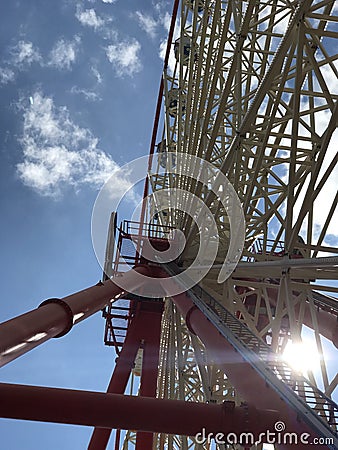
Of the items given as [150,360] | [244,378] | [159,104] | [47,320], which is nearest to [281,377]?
[244,378]

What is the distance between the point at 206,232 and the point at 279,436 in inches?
504

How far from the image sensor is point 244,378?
8.77 metres

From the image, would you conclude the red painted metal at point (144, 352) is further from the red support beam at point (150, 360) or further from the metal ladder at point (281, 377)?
the metal ladder at point (281, 377)

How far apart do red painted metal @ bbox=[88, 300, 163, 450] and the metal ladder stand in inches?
193

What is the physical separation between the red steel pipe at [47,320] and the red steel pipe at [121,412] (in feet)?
2.21

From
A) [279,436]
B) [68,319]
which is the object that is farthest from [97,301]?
[279,436]

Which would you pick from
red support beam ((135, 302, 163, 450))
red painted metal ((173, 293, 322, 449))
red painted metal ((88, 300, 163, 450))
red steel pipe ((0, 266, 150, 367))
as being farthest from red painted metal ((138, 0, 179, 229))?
red painted metal ((173, 293, 322, 449))

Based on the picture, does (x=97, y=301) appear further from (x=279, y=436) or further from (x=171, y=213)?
(x=171, y=213)

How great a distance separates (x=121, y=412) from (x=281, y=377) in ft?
8.99

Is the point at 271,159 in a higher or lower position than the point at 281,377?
higher

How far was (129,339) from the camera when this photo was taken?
18.4m

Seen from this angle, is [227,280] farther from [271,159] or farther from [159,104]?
[159,104]

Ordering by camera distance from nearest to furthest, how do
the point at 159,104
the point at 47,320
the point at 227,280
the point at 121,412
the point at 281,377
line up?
the point at 121,412 → the point at 281,377 → the point at 47,320 → the point at 227,280 → the point at 159,104

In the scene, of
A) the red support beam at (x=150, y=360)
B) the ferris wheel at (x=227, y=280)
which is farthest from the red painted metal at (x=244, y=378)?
the red support beam at (x=150, y=360)
